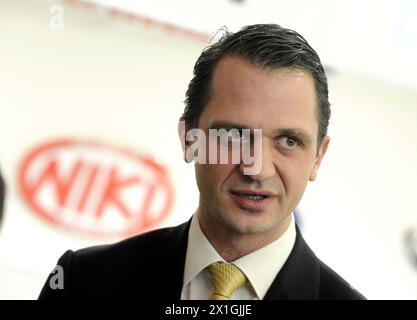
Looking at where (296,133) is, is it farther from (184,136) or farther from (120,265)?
(120,265)

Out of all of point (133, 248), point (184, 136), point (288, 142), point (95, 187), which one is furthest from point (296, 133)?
point (95, 187)

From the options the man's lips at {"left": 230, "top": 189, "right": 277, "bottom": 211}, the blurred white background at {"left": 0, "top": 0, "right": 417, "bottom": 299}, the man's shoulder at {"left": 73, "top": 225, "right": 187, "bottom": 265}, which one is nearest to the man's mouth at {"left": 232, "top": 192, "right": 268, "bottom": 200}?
the man's lips at {"left": 230, "top": 189, "right": 277, "bottom": 211}

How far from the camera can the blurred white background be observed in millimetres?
903

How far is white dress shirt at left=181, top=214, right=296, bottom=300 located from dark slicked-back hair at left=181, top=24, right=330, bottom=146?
0.11m

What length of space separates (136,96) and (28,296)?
0.36 metres

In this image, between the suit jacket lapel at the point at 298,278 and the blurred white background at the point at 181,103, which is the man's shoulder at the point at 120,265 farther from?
the blurred white background at the point at 181,103

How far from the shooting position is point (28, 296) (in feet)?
2.62

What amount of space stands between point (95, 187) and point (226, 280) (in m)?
0.51

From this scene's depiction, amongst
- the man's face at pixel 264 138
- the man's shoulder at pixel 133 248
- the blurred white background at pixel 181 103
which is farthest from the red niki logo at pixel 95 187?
the man's face at pixel 264 138

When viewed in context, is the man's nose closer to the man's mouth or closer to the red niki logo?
the man's mouth

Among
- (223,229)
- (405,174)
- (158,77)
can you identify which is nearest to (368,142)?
(405,174)

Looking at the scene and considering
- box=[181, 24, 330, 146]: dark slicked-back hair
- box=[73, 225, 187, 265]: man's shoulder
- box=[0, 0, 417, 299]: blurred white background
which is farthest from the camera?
box=[0, 0, 417, 299]: blurred white background
